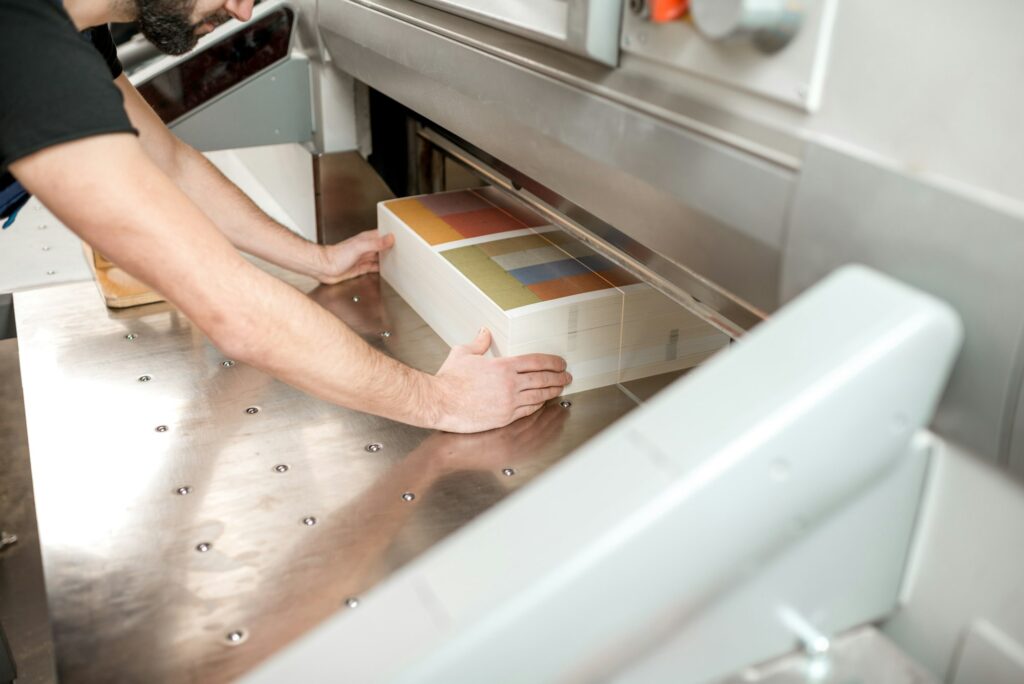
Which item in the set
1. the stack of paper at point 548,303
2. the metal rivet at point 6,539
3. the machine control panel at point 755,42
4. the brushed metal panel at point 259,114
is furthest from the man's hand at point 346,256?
the metal rivet at point 6,539

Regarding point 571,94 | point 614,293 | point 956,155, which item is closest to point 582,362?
point 614,293

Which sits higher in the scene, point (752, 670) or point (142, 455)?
point (752, 670)

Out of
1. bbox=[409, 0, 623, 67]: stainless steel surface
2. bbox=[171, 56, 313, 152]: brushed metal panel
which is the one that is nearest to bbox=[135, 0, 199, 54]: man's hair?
bbox=[409, 0, 623, 67]: stainless steel surface

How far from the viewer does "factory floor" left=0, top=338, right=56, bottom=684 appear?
1618 mm

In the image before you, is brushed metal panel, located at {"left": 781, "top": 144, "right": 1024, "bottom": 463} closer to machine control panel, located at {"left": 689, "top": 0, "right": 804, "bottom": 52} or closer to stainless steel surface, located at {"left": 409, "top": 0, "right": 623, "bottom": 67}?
machine control panel, located at {"left": 689, "top": 0, "right": 804, "bottom": 52}

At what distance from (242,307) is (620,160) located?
416 mm

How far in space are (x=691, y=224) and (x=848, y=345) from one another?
0.21 m

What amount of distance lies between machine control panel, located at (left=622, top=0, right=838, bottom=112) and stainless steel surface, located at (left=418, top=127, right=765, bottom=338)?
7.9 inches

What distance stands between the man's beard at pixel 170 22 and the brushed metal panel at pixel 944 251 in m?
0.83

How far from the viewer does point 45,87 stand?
0.81 metres

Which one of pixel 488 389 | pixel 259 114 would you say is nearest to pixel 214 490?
pixel 488 389

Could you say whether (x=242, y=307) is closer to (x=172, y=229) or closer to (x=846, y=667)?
(x=172, y=229)

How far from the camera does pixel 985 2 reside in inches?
19.3

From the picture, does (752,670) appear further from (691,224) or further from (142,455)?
(142,455)
